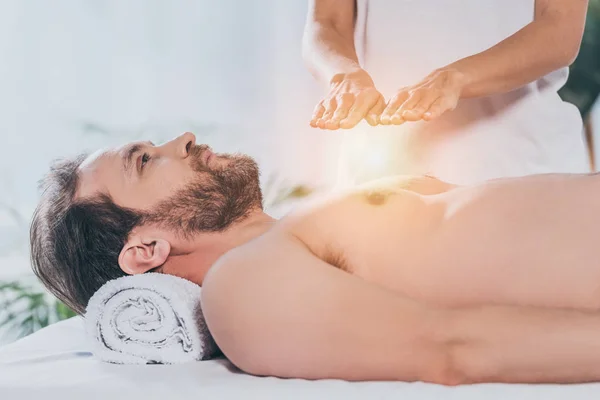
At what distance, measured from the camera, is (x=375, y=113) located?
1398mm

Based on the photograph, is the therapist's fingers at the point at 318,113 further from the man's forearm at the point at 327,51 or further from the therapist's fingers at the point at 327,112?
the man's forearm at the point at 327,51

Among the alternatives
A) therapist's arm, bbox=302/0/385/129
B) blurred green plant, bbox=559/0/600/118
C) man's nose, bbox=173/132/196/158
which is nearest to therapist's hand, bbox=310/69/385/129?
therapist's arm, bbox=302/0/385/129

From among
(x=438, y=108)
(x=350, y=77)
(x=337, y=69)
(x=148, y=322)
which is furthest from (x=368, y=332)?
(x=337, y=69)

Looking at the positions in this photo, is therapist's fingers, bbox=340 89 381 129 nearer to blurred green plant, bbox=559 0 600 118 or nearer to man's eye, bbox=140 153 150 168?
man's eye, bbox=140 153 150 168

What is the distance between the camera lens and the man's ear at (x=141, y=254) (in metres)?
1.36

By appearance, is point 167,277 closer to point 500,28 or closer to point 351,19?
point 351,19

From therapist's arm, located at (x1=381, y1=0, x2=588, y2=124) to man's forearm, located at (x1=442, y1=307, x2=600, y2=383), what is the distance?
49 cm

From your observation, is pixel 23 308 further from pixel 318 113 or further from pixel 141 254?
pixel 318 113

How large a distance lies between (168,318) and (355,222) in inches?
13.9

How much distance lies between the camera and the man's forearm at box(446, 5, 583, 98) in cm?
158

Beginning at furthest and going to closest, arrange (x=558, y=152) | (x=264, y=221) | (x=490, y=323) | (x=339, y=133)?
(x=339, y=133) < (x=558, y=152) < (x=264, y=221) < (x=490, y=323)

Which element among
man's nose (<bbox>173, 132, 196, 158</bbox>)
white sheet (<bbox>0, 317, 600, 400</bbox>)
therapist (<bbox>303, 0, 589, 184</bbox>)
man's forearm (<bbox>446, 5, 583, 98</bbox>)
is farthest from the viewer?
therapist (<bbox>303, 0, 589, 184</bbox>)

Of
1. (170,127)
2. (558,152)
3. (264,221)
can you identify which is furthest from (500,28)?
(170,127)

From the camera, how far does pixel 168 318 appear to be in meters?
1.25
